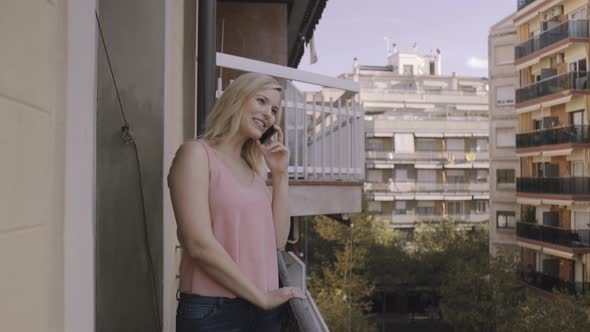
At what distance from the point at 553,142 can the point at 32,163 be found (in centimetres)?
2761

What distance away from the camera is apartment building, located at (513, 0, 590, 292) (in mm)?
24516

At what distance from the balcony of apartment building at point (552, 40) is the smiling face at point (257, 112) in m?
25.9

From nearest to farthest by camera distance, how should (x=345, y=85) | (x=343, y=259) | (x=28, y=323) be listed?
(x=28, y=323) < (x=345, y=85) < (x=343, y=259)

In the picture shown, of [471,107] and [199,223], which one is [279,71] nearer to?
[199,223]

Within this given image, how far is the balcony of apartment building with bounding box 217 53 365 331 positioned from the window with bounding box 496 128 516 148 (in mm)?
26786

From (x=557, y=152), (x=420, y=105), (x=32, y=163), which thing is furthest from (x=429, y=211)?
(x=32, y=163)

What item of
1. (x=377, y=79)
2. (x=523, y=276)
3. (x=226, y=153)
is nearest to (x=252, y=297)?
(x=226, y=153)

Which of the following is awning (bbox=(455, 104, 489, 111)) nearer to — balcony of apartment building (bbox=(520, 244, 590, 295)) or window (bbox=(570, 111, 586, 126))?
balcony of apartment building (bbox=(520, 244, 590, 295))

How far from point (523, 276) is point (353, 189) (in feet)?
74.8

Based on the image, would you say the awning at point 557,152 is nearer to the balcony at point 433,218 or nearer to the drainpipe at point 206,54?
the balcony at point 433,218

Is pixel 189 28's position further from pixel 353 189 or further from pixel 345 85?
pixel 353 189

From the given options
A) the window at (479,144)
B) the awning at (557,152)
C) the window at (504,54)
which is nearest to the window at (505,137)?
the window at (504,54)

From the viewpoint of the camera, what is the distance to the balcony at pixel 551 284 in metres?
24.0

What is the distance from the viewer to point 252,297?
176 centimetres
